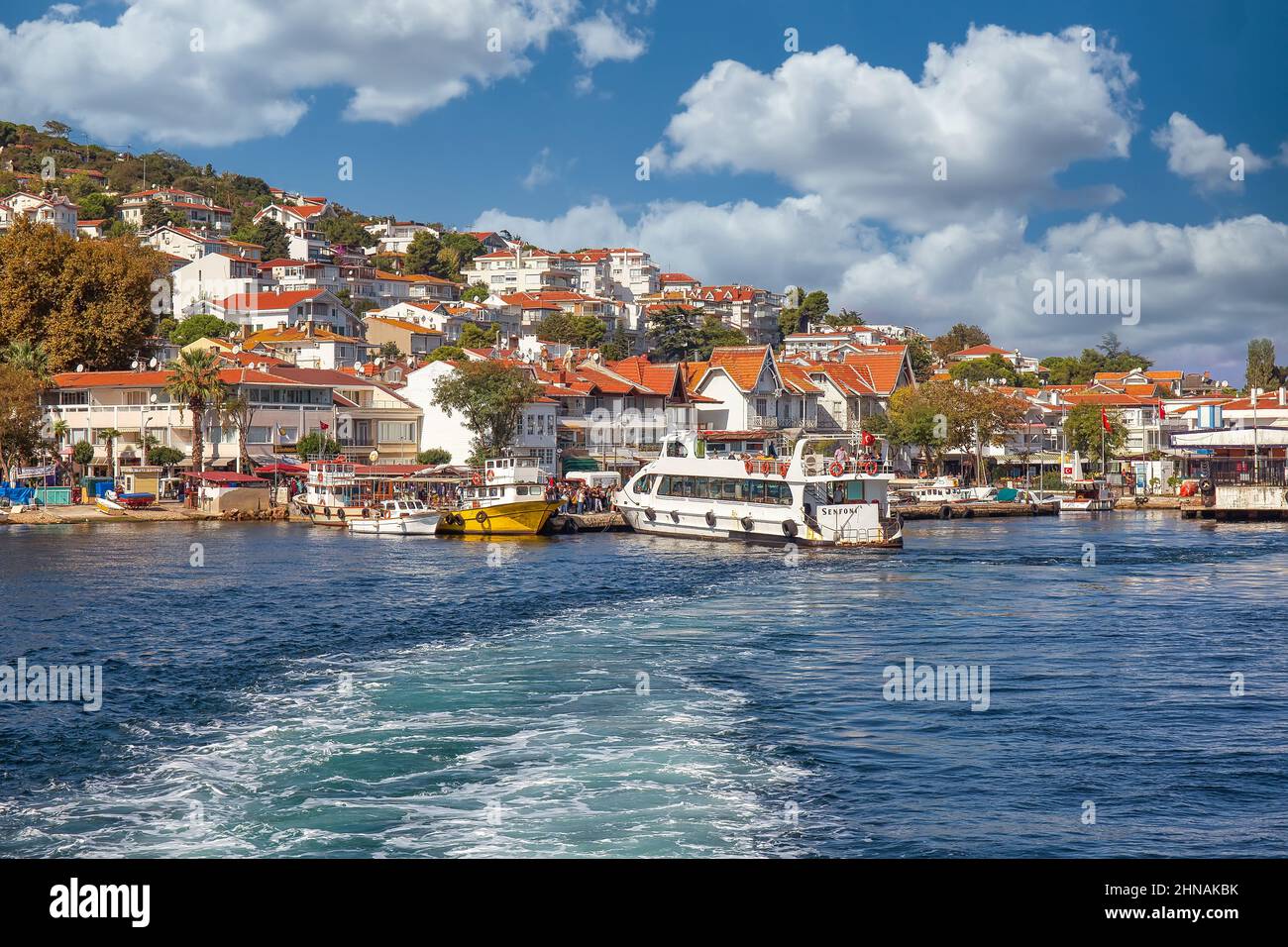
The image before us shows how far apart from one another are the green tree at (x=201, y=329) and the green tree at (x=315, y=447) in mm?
36974

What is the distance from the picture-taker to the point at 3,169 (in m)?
195

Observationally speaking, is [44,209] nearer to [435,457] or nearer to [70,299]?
[70,299]

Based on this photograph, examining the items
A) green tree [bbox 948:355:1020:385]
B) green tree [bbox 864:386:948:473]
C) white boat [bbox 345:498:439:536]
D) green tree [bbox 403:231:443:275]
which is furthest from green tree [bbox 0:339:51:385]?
green tree [bbox 403:231:443:275]

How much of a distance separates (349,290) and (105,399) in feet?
254

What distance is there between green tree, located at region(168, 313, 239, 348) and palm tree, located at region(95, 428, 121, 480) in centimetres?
3408

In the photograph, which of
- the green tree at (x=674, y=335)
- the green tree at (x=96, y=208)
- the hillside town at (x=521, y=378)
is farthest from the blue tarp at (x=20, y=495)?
the green tree at (x=96, y=208)

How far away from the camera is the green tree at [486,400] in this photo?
7444 cm

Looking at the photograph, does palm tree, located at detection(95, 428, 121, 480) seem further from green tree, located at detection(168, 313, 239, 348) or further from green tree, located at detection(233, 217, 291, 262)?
green tree, located at detection(233, 217, 291, 262)

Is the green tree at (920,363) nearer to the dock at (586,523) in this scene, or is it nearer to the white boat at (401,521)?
the dock at (586,523)

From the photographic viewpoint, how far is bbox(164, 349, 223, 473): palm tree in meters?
69.4

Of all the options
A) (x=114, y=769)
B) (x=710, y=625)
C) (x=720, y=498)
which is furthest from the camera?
(x=720, y=498)
